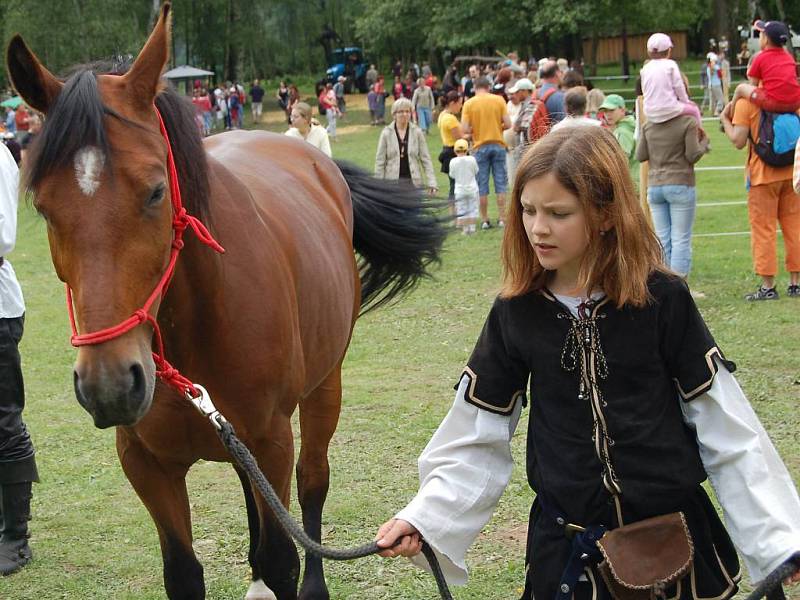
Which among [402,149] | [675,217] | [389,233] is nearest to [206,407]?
[389,233]

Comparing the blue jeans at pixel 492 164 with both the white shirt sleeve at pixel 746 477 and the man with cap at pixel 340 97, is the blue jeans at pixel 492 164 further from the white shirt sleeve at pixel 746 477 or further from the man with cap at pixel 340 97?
the man with cap at pixel 340 97

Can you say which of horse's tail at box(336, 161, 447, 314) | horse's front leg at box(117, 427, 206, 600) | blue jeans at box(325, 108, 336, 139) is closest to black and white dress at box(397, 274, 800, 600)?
horse's front leg at box(117, 427, 206, 600)

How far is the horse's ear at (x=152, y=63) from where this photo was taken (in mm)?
2875

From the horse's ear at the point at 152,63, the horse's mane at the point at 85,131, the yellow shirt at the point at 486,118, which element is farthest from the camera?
the yellow shirt at the point at 486,118

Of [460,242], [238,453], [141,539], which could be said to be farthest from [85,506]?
[460,242]

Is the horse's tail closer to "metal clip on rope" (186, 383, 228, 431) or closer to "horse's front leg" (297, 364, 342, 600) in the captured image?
"horse's front leg" (297, 364, 342, 600)

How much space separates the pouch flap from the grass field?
1936 mm

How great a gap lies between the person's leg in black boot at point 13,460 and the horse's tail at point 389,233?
73.0 inches

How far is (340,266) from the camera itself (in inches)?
184

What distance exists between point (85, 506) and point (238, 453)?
3.16 metres

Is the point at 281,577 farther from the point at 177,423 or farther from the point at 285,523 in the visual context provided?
the point at 285,523

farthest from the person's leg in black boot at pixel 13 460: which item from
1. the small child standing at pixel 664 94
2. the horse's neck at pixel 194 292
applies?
the small child standing at pixel 664 94

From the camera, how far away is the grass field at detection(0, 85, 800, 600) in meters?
4.66

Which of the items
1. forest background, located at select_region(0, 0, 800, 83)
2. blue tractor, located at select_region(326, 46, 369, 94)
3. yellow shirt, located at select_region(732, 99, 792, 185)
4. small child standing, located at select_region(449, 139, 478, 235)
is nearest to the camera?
yellow shirt, located at select_region(732, 99, 792, 185)
